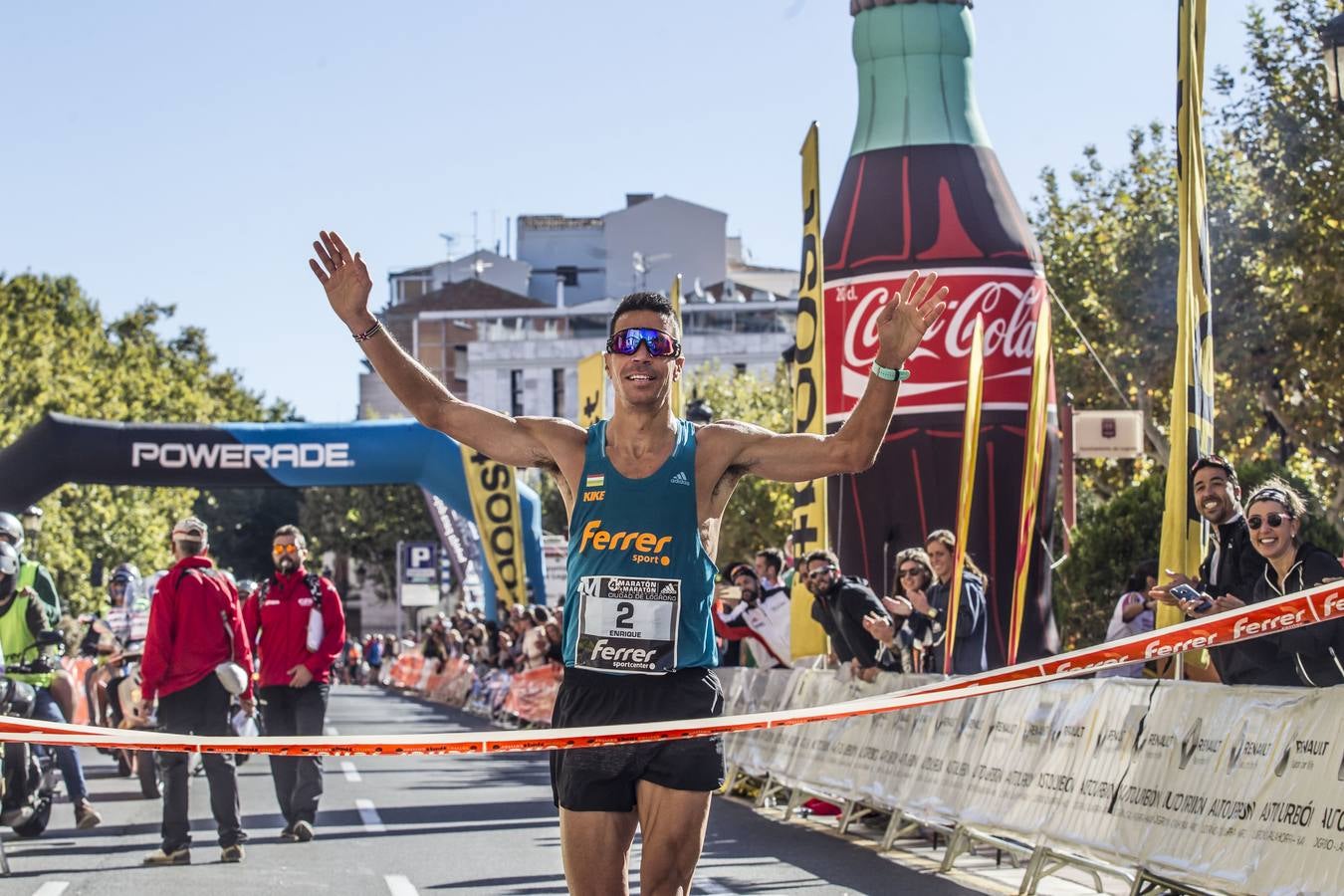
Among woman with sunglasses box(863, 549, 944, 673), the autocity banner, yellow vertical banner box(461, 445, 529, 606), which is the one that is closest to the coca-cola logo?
woman with sunglasses box(863, 549, 944, 673)

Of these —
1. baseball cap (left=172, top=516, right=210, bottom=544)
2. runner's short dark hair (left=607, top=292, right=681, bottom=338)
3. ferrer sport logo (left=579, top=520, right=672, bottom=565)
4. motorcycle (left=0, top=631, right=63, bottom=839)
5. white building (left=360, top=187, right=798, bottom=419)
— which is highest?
white building (left=360, top=187, right=798, bottom=419)

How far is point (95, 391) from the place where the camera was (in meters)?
58.0

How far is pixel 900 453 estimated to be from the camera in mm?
20219

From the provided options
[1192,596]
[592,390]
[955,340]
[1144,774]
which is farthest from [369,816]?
[592,390]

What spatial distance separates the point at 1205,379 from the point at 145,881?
21.9 ft

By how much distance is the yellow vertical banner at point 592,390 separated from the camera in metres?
27.6

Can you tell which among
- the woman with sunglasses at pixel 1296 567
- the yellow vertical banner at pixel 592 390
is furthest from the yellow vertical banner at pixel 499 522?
the woman with sunglasses at pixel 1296 567

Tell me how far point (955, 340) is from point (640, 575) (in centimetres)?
1490

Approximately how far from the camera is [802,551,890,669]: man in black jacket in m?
13.4

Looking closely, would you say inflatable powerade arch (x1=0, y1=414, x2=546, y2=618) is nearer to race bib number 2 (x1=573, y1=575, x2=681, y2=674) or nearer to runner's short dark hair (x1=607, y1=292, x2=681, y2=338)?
runner's short dark hair (x1=607, y1=292, x2=681, y2=338)

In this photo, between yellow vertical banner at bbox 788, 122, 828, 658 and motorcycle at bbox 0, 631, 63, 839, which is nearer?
motorcycle at bbox 0, 631, 63, 839

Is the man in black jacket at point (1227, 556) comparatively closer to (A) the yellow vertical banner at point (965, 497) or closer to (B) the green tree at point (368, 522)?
(A) the yellow vertical banner at point (965, 497)

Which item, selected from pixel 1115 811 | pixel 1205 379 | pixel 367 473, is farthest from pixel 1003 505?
pixel 1115 811

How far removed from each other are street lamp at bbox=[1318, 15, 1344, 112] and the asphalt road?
542 cm
